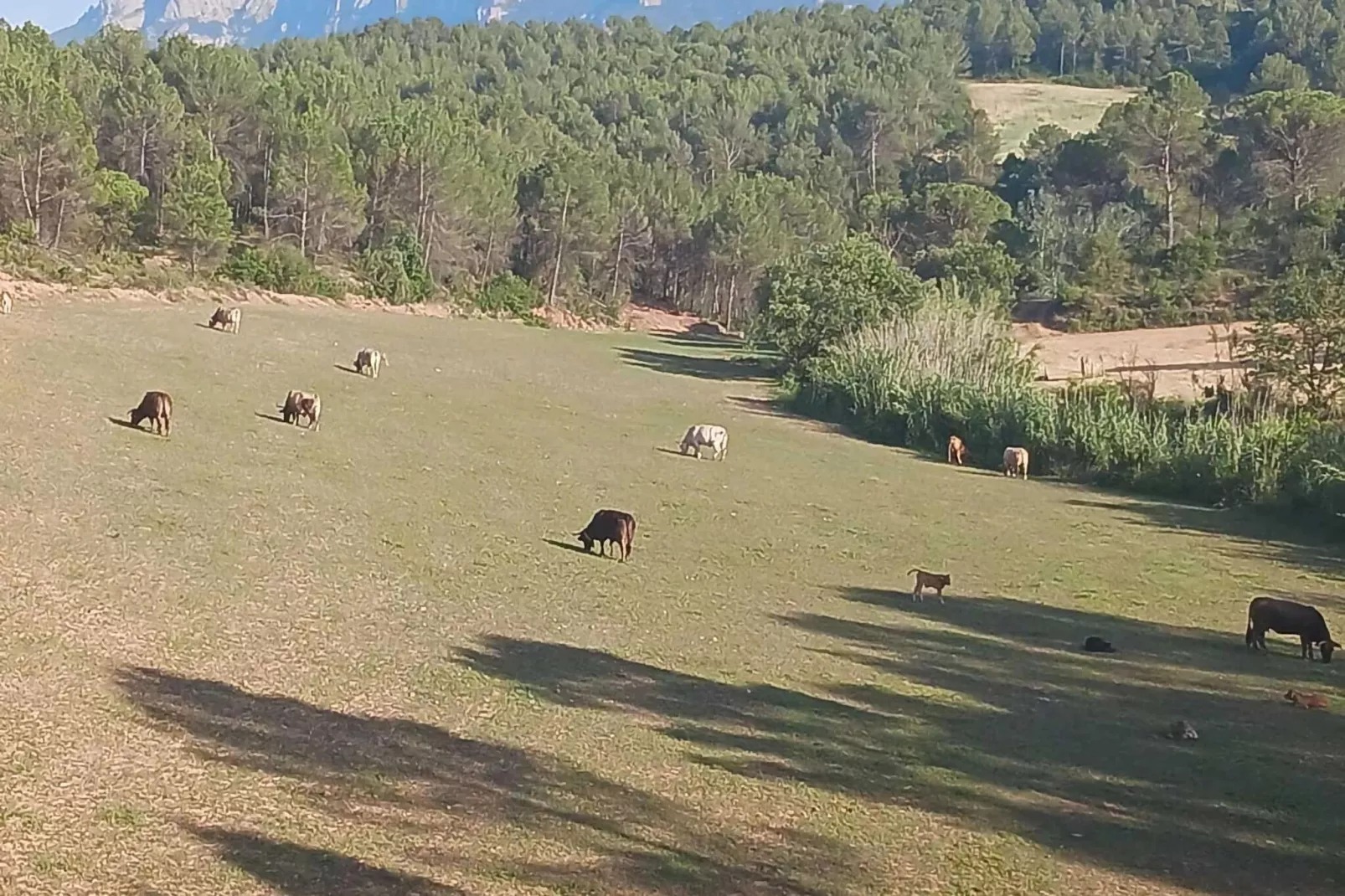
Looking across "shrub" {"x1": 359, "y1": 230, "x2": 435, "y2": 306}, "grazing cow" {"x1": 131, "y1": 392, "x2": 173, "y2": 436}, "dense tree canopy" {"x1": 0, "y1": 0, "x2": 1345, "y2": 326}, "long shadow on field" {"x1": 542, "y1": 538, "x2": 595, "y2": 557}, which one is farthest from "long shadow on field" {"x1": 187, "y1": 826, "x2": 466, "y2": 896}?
"shrub" {"x1": 359, "y1": 230, "x2": 435, "y2": 306}

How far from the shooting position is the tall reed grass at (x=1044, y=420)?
20.8 metres

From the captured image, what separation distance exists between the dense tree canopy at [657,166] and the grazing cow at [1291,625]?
38.4m

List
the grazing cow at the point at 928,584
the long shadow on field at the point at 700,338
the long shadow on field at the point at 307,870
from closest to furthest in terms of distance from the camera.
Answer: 1. the long shadow on field at the point at 307,870
2. the grazing cow at the point at 928,584
3. the long shadow on field at the point at 700,338

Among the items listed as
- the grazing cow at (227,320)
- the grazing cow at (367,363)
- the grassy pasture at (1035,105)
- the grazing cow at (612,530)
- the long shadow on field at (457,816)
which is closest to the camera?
the long shadow on field at (457,816)

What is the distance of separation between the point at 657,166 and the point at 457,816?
81550 millimetres

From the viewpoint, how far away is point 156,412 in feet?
Answer: 54.7

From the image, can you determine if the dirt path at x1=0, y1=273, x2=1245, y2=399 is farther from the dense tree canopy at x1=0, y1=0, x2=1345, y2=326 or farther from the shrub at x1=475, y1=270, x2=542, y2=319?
the dense tree canopy at x1=0, y1=0, x2=1345, y2=326

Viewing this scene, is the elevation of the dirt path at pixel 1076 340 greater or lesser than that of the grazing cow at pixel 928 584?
greater

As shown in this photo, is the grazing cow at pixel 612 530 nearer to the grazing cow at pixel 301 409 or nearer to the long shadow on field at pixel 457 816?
the long shadow on field at pixel 457 816

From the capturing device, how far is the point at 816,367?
116 feet

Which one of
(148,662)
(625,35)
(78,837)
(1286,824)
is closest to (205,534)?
(148,662)

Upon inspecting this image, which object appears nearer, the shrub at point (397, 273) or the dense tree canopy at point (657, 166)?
the dense tree canopy at point (657, 166)

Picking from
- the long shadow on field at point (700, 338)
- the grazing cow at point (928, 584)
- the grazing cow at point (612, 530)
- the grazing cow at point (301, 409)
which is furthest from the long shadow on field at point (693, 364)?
the grazing cow at point (928, 584)

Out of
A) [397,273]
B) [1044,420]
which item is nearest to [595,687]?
[1044,420]
